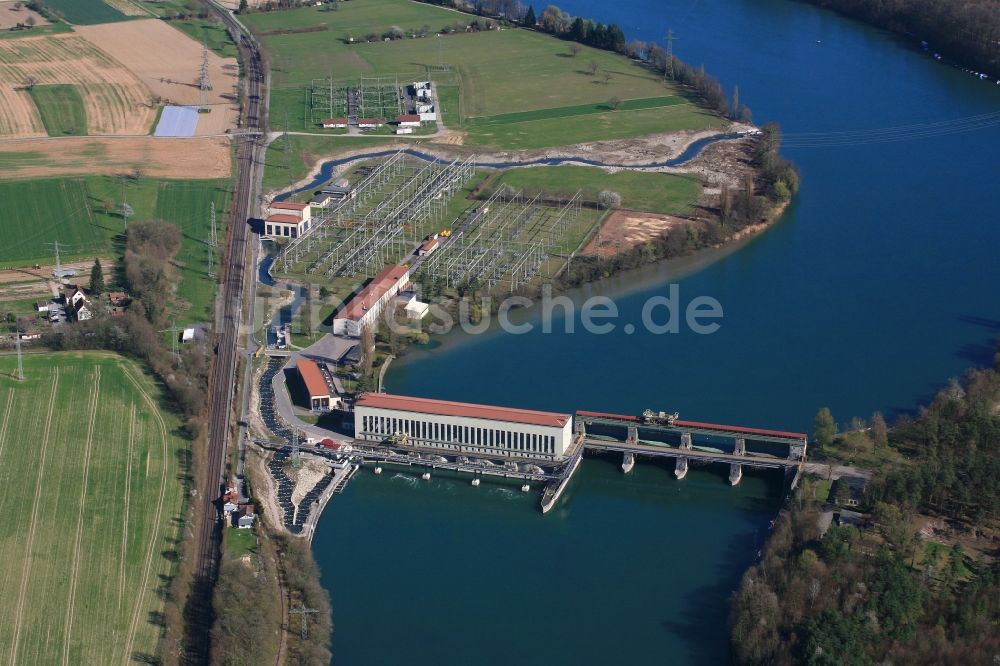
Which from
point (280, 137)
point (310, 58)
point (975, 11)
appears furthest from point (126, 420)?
point (975, 11)

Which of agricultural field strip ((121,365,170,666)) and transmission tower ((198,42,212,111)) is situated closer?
agricultural field strip ((121,365,170,666))

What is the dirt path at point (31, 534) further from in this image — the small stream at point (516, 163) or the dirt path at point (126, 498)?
the small stream at point (516, 163)

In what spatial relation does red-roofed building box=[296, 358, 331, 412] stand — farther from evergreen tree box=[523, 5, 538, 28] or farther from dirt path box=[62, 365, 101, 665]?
evergreen tree box=[523, 5, 538, 28]

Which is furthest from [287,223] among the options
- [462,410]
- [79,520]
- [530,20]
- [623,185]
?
[530,20]

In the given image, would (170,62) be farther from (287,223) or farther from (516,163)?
(287,223)

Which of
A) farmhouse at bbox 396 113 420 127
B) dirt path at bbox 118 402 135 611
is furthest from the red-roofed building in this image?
farmhouse at bbox 396 113 420 127

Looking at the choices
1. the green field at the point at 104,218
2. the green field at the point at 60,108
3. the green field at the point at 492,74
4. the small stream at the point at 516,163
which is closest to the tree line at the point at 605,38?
the green field at the point at 492,74
